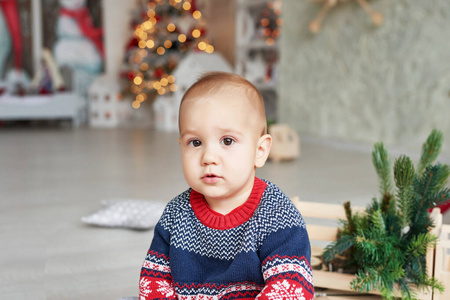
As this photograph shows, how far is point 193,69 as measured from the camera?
6285 mm

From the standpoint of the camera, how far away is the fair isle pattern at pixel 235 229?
0.88 meters

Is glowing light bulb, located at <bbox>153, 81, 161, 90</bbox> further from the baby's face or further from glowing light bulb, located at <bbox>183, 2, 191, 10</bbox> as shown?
the baby's face

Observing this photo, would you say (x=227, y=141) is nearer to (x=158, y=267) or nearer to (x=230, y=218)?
(x=230, y=218)

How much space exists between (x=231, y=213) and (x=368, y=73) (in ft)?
12.3

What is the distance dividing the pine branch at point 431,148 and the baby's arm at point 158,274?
2.25 feet

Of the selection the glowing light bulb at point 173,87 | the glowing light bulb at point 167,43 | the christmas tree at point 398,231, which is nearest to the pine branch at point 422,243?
the christmas tree at point 398,231

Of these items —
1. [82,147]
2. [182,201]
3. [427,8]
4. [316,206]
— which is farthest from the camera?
[82,147]

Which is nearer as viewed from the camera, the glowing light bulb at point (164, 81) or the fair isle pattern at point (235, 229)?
the fair isle pattern at point (235, 229)

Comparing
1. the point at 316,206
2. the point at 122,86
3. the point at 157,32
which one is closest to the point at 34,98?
the point at 122,86

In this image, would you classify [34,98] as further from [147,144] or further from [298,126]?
[298,126]

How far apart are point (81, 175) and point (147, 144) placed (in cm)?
163

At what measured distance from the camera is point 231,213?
933 mm

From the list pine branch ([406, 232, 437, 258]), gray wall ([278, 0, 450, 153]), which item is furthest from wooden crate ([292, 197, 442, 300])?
gray wall ([278, 0, 450, 153])

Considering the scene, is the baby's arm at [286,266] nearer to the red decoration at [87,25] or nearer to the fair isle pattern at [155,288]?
the fair isle pattern at [155,288]
